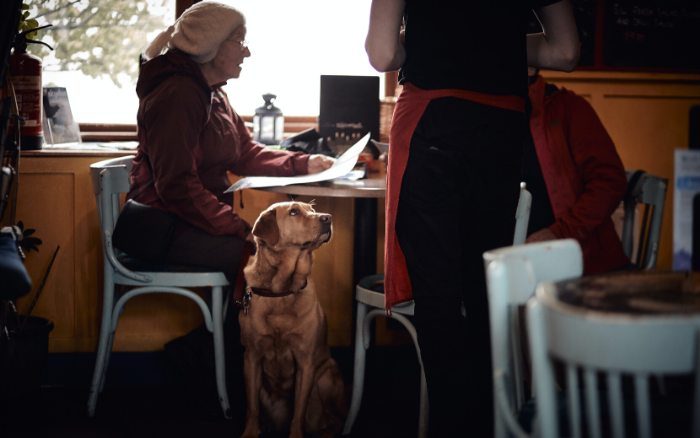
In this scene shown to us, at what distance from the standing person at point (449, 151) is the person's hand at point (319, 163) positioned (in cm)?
96

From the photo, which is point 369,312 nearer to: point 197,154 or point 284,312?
point 284,312

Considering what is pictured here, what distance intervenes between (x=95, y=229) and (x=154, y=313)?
460mm

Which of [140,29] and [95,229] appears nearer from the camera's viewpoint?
[95,229]

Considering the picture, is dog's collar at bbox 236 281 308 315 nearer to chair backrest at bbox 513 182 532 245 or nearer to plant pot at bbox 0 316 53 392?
chair backrest at bbox 513 182 532 245

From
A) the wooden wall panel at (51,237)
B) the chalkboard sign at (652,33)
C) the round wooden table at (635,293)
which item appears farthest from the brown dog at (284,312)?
the chalkboard sign at (652,33)

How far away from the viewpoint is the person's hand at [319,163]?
7.54ft

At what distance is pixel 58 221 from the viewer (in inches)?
102

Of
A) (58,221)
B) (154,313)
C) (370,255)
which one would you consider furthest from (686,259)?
(58,221)

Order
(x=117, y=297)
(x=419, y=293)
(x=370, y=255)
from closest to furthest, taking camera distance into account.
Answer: (x=419, y=293) → (x=117, y=297) → (x=370, y=255)

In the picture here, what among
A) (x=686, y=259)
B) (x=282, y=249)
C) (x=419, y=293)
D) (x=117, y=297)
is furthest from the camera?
(x=117, y=297)

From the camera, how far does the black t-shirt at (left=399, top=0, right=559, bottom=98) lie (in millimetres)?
1258

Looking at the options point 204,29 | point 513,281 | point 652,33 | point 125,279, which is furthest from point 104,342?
point 652,33

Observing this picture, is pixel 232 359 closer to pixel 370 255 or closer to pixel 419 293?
pixel 370 255

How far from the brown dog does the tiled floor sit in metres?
0.26
